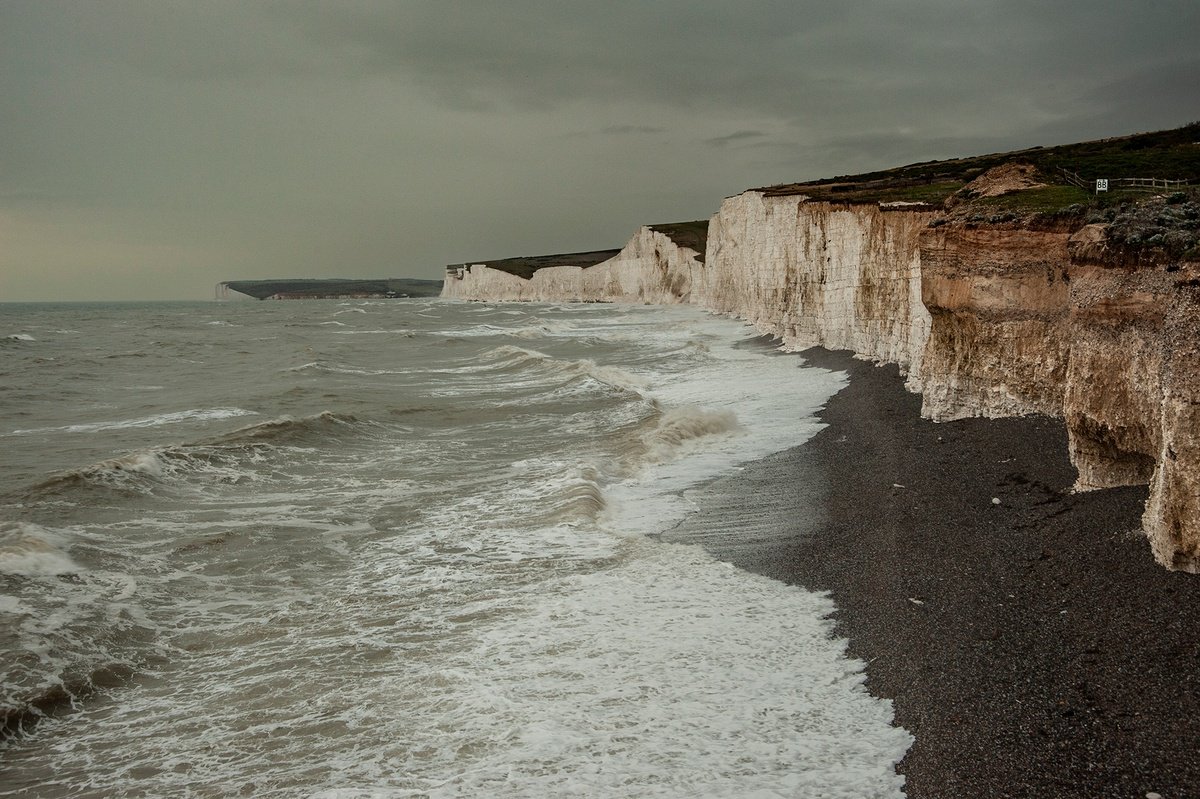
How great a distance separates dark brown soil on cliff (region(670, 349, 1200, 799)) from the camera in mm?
5484

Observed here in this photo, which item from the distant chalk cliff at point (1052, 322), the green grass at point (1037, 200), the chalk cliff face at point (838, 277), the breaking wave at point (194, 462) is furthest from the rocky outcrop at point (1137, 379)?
the breaking wave at point (194, 462)

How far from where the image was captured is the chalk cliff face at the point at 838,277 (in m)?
21.6

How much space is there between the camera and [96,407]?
2541 cm

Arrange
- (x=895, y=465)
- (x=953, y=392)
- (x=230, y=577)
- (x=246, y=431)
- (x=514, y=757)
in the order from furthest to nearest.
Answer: (x=246, y=431)
(x=953, y=392)
(x=895, y=465)
(x=230, y=577)
(x=514, y=757)

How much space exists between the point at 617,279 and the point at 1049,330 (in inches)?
4420

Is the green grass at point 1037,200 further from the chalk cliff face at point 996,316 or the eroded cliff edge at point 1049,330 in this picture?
the chalk cliff face at point 996,316

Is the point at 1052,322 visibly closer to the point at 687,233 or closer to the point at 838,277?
the point at 838,277

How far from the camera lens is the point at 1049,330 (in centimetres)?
1286

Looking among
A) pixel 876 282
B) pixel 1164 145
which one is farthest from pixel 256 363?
pixel 1164 145

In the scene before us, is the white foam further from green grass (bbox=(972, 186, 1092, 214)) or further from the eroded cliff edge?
green grass (bbox=(972, 186, 1092, 214))

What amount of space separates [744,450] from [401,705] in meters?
10.8

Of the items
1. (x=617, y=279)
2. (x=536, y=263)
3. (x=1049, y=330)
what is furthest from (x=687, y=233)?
(x=1049, y=330)

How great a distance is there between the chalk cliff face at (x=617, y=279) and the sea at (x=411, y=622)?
80.6 m

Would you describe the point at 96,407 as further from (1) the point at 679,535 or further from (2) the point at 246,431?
(1) the point at 679,535
